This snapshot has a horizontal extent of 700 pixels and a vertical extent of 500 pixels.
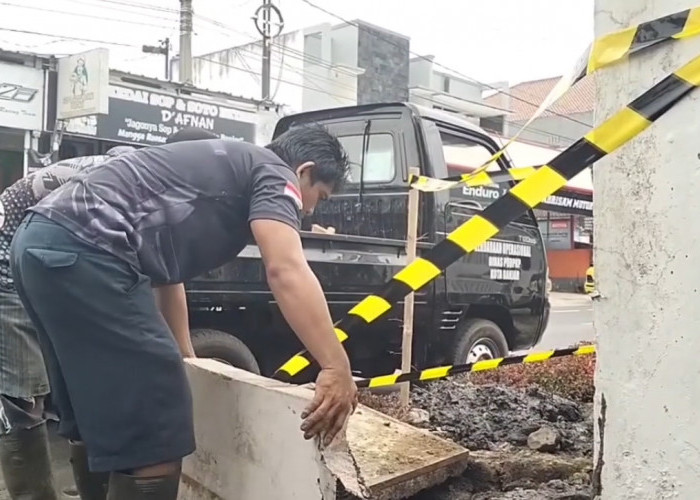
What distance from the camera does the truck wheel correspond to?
13.2 ft

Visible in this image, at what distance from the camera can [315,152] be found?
2.26 m

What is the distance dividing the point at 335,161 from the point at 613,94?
822 millimetres

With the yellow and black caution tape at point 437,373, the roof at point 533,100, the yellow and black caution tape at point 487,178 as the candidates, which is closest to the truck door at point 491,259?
the yellow and black caution tape at point 437,373

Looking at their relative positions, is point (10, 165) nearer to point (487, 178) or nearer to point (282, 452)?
point (487, 178)

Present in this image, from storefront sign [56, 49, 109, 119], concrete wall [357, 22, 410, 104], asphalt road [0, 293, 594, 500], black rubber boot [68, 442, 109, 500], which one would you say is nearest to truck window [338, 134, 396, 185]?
asphalt road [0, 293, 594, 500]

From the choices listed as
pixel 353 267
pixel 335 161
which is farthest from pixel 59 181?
pixel 353 267

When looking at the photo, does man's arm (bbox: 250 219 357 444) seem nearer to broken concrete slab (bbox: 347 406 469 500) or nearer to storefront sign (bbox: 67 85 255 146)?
broken concrete slab (bbox: 347 406 469 500)

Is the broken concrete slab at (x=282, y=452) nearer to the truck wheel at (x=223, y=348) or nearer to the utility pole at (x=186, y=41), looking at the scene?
the truck wheel at (x=223, y=348)

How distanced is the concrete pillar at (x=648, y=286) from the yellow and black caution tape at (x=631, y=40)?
0.02m

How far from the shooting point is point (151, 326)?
2055 millimetres

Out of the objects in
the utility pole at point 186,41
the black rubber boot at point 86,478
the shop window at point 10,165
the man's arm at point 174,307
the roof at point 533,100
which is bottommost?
the black rubber boot at point 86,478

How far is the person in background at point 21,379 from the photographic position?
9.83 ft

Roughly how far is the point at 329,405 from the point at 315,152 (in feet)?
2.47

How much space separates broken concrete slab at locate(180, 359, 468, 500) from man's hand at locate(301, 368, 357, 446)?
7cm
